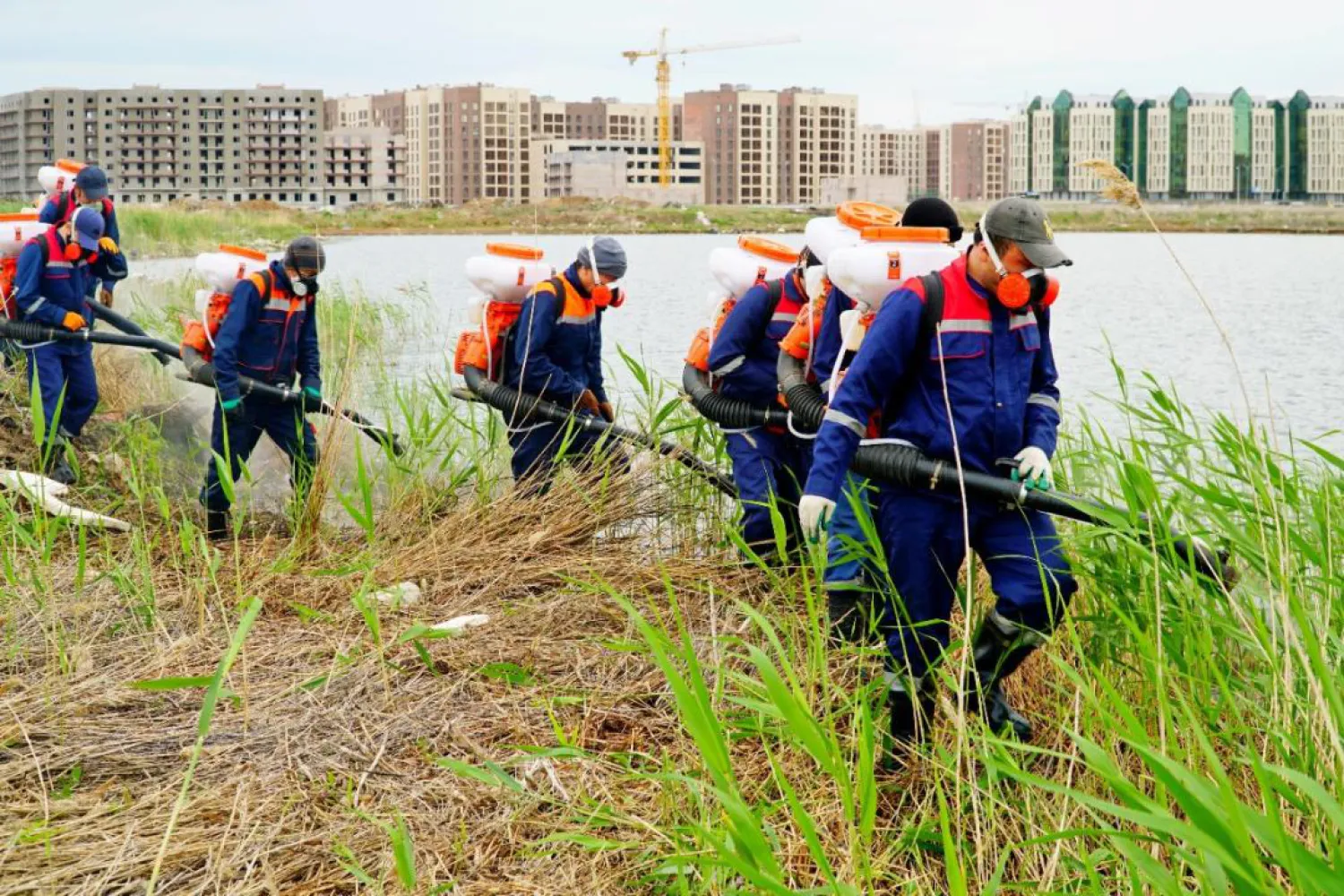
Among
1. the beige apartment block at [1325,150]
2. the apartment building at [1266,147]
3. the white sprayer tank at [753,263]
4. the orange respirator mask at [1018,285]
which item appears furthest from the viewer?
the apartment building at [1266,147]

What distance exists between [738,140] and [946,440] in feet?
558

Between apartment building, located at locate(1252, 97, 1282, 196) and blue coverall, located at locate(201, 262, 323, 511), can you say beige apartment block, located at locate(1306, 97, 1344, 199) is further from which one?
blue coverall, located at locate(201, 262, 323, 511)

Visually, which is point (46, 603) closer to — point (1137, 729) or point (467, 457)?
point (467, 457)

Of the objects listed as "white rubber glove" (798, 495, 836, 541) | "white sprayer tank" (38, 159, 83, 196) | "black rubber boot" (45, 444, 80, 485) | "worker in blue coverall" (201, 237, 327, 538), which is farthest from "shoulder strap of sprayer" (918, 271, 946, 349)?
"white sprayer tank" (38, 159, 83, 196)

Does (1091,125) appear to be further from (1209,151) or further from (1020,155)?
(1209,151)

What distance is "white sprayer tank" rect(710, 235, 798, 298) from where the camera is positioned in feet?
23.5

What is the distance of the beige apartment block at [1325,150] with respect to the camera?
443ft

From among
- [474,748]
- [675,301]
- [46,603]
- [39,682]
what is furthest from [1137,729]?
[675,301]

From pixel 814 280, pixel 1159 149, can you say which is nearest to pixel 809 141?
pixel 1159 149

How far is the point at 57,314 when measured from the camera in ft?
34.0

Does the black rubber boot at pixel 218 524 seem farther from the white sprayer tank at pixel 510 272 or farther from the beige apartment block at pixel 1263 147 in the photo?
the beige apartment block at pixel 1263 147

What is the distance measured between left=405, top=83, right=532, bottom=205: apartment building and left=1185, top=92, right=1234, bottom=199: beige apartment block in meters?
58.2

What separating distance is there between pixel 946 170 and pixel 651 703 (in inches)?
7500

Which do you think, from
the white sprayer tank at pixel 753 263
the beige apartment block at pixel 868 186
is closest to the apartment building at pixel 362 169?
the beige apartment block at pixel 868 186
